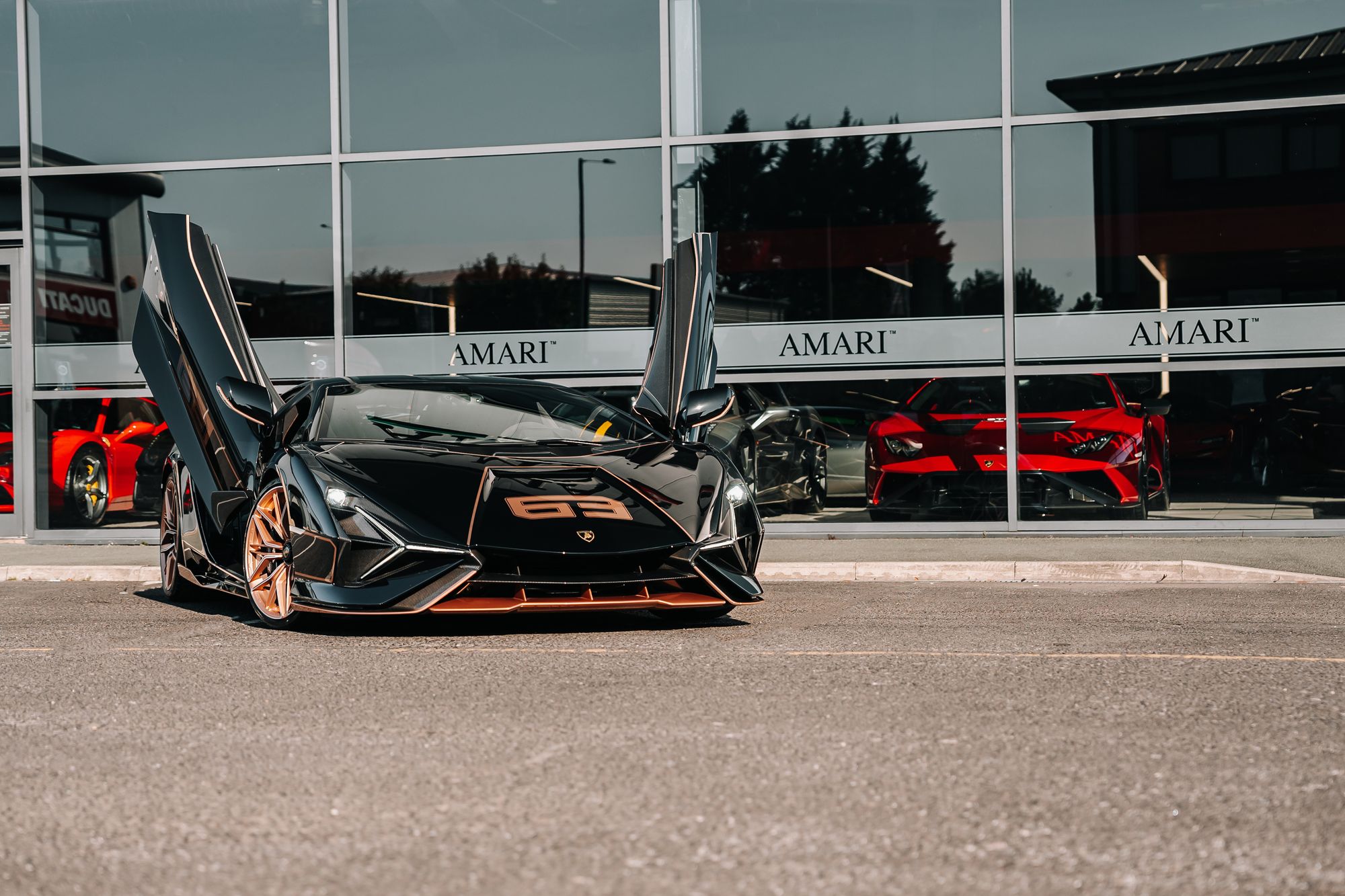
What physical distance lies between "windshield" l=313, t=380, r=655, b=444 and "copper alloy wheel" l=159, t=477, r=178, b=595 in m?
1.25

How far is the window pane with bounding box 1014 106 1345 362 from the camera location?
38.6ft

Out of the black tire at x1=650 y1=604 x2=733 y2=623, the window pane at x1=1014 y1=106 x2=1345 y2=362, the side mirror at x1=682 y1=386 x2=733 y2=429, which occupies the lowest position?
the black tire at x1=650 y1=604 x2=733 y2=623

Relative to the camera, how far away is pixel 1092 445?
1197 cm

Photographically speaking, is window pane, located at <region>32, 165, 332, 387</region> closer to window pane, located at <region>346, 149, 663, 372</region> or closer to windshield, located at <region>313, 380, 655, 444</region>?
window pane, located at <region>346, 149, 663, 372</region>

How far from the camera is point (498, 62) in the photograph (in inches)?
521

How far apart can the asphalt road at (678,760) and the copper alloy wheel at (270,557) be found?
0.51ft

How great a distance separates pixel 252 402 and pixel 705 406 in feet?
Result: 7.30

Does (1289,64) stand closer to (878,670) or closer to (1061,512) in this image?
(1061,512)

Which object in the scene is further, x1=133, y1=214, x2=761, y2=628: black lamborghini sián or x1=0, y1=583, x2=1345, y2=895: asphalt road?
x1=133, y1=214, x2=761, y2=628: black lamborghini sián

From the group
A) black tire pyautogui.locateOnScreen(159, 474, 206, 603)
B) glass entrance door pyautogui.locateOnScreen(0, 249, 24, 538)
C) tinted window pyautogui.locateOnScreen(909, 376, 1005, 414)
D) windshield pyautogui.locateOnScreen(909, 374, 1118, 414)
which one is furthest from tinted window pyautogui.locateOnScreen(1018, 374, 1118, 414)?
glass entrance door pyautogui.locateOnScreen(0, 249, 24, 538)

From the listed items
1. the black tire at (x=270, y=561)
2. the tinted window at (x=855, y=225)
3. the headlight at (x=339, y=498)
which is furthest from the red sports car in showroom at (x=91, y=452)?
the headlight at (x=339, y=498)

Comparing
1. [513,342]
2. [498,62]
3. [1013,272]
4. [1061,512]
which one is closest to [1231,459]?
[1061,512]

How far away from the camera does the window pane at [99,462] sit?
43.7 feet

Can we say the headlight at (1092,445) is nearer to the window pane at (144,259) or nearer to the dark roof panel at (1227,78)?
the dark roof panel at (1227,78)
